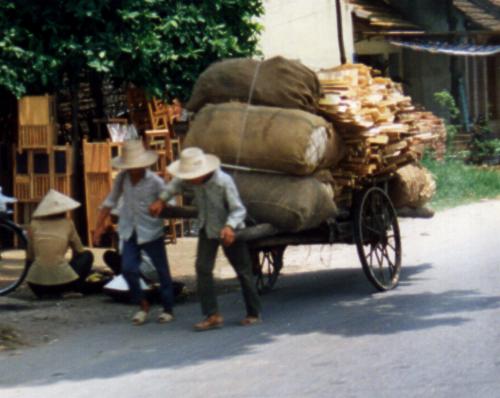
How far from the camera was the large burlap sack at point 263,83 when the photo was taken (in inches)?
408

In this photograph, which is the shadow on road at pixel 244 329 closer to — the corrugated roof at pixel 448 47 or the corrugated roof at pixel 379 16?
the corrugated roof at pixel 379 16

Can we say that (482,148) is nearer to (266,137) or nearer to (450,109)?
(450,109)

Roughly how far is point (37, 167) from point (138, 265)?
5320 mm

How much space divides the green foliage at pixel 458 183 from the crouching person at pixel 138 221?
10.5 meters

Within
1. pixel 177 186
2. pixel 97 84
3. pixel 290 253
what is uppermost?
pixel 97 84

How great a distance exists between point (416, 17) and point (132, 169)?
62.7 ft

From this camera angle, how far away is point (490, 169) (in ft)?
82.5

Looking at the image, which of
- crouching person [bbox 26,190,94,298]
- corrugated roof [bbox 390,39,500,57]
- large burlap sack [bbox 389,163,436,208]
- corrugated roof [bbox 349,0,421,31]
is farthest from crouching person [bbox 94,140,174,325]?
corrugated roof [bbox 390,39,500,57]

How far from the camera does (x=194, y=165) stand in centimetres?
959

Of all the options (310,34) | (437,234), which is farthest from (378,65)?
(437,234)

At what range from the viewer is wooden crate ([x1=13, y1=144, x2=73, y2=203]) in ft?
50.1

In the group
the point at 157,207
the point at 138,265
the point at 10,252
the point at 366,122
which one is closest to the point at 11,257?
the point at 10,252

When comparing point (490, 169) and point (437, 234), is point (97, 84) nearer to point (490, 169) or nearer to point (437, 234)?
point (437, 234)

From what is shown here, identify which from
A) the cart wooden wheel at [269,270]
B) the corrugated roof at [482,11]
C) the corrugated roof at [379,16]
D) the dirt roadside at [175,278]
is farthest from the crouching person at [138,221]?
the corrugated roof at [482,11]
